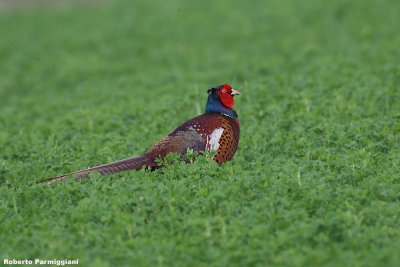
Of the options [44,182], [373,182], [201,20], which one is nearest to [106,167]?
[44,182]

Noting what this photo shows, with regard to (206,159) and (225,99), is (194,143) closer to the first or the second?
(206,159)

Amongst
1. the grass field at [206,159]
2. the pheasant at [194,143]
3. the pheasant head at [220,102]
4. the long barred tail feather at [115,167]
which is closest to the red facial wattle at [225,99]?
the pheasant head at [220,102]

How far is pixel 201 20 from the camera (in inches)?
728

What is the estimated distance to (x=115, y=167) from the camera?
7738mm

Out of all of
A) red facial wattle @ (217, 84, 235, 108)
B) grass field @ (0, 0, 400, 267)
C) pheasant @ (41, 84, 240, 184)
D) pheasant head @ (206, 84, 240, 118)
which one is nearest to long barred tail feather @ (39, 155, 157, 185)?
pheasant @ (41, 84, 240, 184)

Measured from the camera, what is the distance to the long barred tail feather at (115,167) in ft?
24.8

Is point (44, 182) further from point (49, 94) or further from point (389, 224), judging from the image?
point (49, 94)

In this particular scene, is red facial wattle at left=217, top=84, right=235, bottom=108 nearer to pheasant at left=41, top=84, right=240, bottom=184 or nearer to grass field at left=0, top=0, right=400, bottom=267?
pheasant at left=41, top=84, right=240, bottom=184

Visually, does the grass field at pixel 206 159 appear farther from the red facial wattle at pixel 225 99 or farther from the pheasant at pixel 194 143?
the red facial wattle at pixel 225 99

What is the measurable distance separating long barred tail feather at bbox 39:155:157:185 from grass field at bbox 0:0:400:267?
0.46ft

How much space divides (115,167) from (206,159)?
38.1 inches

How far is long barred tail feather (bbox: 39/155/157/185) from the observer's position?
298 inches

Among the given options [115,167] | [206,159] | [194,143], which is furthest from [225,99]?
[115,167]

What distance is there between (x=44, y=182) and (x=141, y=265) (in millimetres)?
2161
